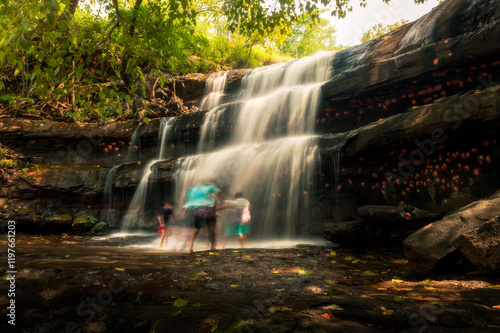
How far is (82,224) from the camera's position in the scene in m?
11.1

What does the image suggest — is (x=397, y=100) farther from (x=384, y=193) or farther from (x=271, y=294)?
(x=271, y=294)

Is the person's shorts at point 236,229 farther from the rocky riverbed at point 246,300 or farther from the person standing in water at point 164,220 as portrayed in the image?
the rocky riverbed at point 246,300

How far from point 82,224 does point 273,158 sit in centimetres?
755

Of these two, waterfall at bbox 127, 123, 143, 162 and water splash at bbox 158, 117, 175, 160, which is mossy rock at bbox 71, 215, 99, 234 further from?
water splash at bbox 158, 117, 175, 160

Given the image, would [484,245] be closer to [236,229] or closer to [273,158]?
[236,229]

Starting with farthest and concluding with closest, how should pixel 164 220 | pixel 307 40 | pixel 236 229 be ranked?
pixel 307 40 → pixel 164 220 → pixel 236 229

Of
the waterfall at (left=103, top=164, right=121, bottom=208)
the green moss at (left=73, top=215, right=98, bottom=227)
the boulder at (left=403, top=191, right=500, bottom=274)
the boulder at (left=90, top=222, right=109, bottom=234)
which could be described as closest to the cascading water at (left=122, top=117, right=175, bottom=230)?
the boulder at (left=90, top=222, right=109, bottom=234)

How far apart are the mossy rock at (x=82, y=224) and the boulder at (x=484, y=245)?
11.6 m

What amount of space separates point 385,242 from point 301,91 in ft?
25.1

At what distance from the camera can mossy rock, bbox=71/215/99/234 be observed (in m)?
11.0

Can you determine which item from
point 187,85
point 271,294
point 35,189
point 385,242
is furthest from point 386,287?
point 187,85

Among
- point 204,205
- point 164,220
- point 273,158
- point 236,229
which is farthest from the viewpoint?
point 273,158

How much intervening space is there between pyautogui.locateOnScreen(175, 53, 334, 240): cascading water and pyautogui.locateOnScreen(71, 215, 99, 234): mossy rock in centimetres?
354

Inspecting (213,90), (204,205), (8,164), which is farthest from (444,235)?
(213,90)
